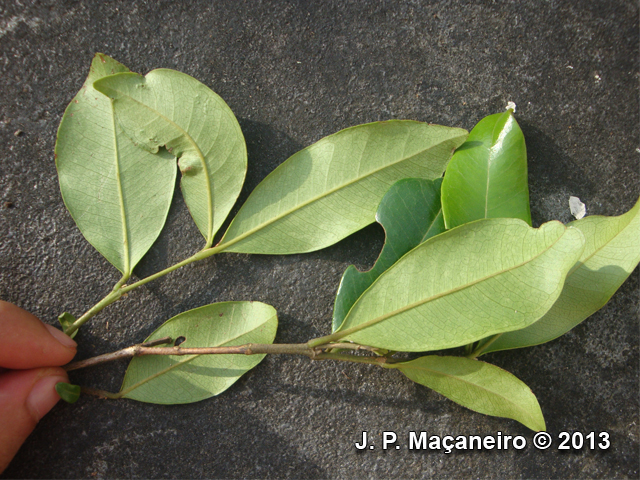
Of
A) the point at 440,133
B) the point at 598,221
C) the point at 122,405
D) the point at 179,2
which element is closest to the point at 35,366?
the point at 122,405

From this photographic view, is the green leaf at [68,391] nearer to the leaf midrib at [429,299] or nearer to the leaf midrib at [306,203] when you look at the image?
the leaf midrib at [306,203]

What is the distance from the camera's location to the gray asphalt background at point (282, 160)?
0.94m

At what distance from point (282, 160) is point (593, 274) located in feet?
2.33

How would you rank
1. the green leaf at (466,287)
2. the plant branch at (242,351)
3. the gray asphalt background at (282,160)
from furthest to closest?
the gray asphalt background at (282,160)
the plant branch at (242,351)
the green leaf at (466,287)

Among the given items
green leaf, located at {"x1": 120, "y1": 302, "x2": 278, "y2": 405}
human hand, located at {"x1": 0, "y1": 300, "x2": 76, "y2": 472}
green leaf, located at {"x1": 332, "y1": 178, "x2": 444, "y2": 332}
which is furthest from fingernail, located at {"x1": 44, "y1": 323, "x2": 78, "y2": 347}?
green leaf, located at {"x1": 332, "y1": 178, "x2": 444, "y2": 332}

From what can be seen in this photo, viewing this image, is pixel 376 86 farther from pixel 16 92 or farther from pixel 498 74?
pixel 16 92

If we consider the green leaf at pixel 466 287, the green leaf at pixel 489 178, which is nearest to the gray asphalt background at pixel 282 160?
the green leaf at pixel 489 178

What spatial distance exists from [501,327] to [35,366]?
3.04 ft

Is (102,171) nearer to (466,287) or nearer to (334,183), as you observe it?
(334,183)

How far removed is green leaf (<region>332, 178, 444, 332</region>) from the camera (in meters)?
0.86

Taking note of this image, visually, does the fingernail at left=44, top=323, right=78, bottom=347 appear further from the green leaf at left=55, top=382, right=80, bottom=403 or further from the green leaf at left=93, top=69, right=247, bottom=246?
the green leaf at left=93, top=69, right=247, bottom=246

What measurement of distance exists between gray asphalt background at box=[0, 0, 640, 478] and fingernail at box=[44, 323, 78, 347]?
5 centimetres

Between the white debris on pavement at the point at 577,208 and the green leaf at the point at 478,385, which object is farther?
the white debris on pavement at the point at 577,208

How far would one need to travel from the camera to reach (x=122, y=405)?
94 cm
